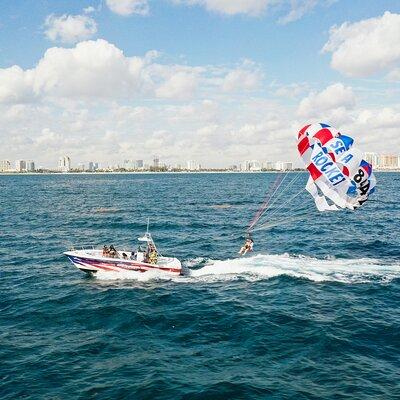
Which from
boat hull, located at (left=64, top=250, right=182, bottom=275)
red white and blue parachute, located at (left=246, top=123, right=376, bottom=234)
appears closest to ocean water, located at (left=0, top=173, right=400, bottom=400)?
boat hull, located at (left=64, top=250, right=182, bottom=275)

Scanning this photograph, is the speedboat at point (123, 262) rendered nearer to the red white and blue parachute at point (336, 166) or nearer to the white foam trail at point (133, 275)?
the white foam trail at point (133, 275)

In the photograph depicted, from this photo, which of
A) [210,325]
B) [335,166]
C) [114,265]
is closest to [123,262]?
[114,265]

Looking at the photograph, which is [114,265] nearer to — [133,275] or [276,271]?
[133,275]

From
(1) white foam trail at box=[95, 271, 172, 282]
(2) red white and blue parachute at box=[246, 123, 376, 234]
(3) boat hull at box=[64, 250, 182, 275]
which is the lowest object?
(1) white foam trail at box=[95, 271, 172, 282]

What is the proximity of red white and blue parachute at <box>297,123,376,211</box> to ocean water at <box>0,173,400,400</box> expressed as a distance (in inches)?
290

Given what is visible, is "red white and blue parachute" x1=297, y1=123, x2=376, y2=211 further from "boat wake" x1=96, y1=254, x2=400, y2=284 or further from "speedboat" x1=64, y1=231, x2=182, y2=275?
"speedboat" x1=64, y1=231, x2=182, y2=275

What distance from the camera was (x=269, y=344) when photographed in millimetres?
23766

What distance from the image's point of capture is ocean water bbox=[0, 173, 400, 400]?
19.7 meters

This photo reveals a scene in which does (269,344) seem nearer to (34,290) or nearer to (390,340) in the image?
(390,340)

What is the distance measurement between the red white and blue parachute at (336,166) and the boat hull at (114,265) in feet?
44.6

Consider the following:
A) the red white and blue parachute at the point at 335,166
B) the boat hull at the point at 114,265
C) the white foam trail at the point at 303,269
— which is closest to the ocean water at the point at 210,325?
the white foam trail at the point at 303,269

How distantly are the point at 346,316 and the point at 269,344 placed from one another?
6.76 meters

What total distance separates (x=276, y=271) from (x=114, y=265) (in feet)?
47.0

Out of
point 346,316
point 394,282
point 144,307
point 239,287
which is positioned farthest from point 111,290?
point 394,282
